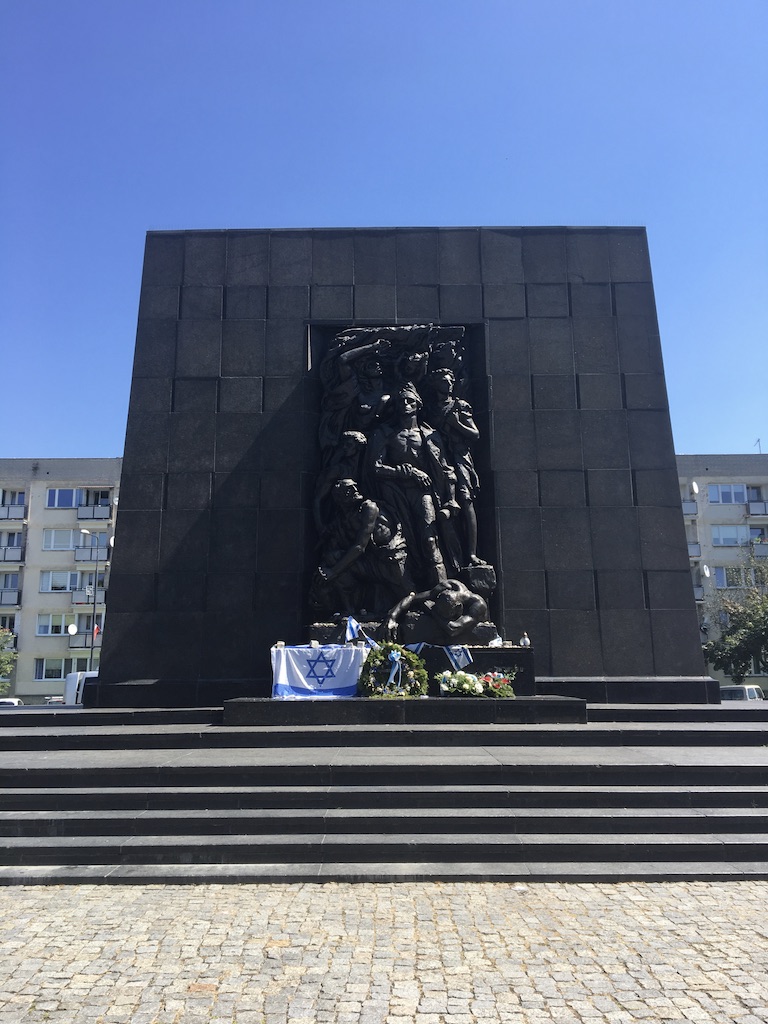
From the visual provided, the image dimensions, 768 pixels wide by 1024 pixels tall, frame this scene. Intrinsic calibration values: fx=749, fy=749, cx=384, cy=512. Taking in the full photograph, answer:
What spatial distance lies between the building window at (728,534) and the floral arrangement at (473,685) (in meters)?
41.2

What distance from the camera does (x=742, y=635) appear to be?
120ft

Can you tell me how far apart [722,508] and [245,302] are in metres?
41.2

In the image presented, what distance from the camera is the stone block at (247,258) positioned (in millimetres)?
16297

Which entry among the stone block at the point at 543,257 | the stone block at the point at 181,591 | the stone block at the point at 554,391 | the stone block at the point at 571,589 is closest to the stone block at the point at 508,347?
the stone block at the point at 554,391

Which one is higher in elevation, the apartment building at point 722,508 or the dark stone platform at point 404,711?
the apartment building at point 722,508

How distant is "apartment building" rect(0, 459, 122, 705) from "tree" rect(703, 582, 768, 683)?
3627cm

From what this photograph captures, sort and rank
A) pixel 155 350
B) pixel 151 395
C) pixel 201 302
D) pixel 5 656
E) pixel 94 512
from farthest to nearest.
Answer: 1. pixel 94 512
2. pixel 5 656
3. pixel 201 302
4. pixel 155 350
5. pixel 151 395

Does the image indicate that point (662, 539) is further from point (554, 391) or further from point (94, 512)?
point (94, 512)

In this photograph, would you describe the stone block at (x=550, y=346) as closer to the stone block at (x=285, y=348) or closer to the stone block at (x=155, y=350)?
the stone block at (x=285, y=348)

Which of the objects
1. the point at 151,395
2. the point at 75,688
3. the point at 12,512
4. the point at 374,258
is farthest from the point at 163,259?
the point at 12,512

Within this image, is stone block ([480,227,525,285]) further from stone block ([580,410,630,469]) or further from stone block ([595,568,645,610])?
stone block ([595,568,645,610])

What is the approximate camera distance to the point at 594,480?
1502 centimetres

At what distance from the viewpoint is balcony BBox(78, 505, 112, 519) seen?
4812 cm

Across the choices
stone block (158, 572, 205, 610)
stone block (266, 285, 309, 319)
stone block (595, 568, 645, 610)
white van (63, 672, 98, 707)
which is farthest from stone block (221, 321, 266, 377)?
white van (63, 672, 98, 707)
